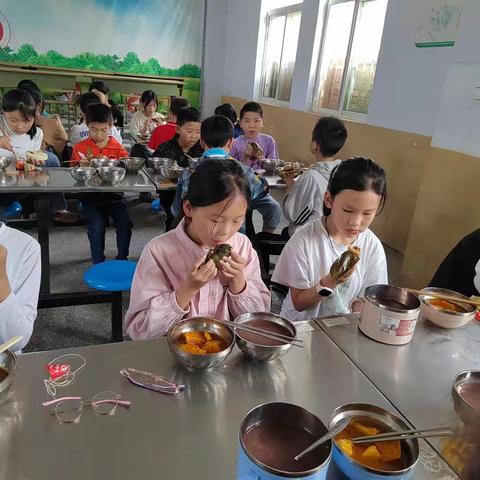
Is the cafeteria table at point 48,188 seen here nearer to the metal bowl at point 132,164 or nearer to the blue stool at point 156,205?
the metal bowl at point 132,164

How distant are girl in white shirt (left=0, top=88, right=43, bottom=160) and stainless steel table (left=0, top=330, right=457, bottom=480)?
2.82m

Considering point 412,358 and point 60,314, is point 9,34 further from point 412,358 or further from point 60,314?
point 412,358

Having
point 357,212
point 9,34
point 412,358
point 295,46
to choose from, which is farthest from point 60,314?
point 9,34

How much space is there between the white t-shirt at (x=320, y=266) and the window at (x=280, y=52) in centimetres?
520

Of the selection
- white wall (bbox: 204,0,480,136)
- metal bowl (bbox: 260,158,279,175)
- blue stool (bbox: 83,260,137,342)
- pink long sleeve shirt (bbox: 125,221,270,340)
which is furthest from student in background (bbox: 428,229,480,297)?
metal bowl (bbox: 260,158,279,175)

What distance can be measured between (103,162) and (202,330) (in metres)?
2.57

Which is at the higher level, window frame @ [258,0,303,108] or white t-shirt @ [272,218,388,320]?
window frame @ [258,0,303,108]

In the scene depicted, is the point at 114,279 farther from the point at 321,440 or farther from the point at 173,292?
the point at 321,440

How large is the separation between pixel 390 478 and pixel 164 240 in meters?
0.99

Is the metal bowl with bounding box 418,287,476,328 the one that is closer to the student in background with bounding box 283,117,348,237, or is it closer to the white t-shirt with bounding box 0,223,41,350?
the white t-shirt with bounding box 0,223,41,350

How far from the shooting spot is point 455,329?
1365 millimetres

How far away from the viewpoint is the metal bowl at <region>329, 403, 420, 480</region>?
70cm

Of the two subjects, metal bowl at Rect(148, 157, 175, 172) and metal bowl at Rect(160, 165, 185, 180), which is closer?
metal bowl at Rect(160, 165, 185, 180)

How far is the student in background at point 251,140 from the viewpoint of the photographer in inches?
162
